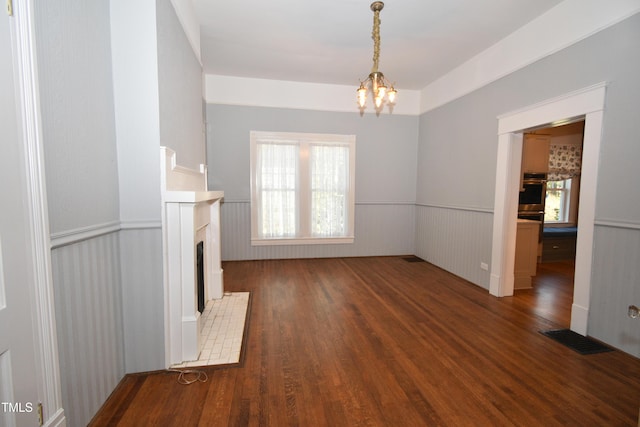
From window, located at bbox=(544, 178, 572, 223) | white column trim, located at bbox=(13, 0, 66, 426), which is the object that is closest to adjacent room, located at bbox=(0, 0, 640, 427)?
white column trim, located at bbox=(13, 0, 66, 426)

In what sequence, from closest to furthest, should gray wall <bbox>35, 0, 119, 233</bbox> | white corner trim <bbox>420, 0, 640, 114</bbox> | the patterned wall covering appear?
gray wall <bbox>35, 0, 119, 233</bbox> → white corner trim <bbox>420, 0, 640, 114</bbox> → the patterned wall covering

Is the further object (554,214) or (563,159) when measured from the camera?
(554,214)

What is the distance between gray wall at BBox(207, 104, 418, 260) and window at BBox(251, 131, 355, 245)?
14 centimetres

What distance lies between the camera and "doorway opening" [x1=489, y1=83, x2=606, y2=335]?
250cm

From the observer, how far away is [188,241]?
6.67 feet

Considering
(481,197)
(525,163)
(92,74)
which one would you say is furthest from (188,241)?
(525,163)

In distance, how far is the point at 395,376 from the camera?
201 centimetres

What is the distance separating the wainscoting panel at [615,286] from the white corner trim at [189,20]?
4.04m

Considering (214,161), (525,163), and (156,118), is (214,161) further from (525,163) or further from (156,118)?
(525,163)

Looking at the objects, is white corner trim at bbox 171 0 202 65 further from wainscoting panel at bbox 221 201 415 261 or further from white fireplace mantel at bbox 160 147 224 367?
wainscoting panel at bbox 221 201 415 261

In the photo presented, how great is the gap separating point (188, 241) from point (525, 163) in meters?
5.40

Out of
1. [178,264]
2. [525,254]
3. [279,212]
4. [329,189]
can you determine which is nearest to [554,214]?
[525,254]

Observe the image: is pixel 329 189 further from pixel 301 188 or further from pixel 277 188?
pixel 277 188

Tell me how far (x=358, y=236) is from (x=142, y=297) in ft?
12.9
